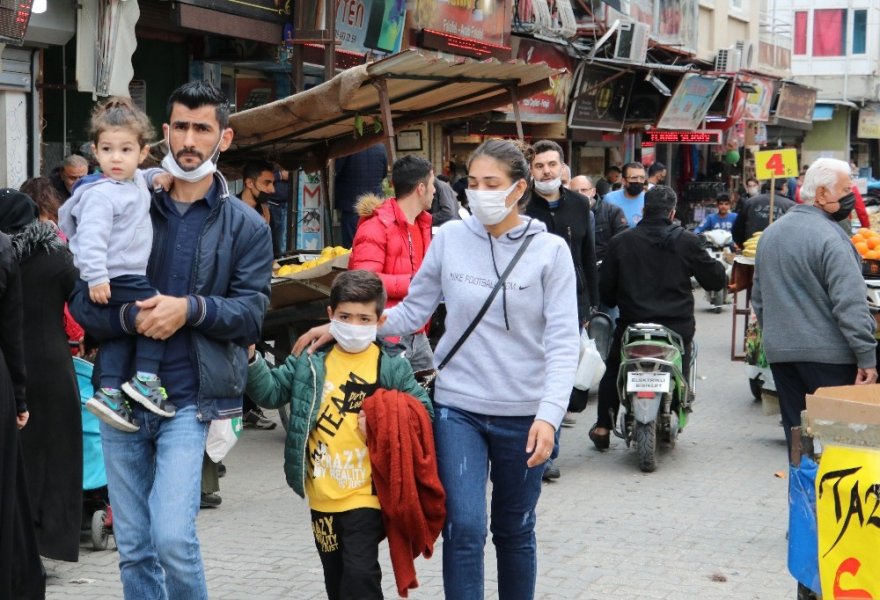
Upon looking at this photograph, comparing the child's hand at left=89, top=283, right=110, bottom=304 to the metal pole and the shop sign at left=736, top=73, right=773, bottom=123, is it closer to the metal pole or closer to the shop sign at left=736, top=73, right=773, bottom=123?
the metal pole

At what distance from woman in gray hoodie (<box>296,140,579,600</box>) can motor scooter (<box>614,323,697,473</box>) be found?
13.7ft

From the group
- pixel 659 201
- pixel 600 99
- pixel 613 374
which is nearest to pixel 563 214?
pixel 659 201

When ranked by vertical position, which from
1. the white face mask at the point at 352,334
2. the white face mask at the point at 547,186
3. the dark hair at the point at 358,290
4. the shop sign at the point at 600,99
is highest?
the shop sign at the point at 600,99

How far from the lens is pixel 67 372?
21.3 ft

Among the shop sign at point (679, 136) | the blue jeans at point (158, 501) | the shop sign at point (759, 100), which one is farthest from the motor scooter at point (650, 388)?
the shop sign at point (759, 100)

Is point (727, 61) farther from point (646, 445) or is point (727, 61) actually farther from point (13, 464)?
point (13, 464)

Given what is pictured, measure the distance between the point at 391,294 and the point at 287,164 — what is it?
3.53m

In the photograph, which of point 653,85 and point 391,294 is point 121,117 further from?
point 653,85

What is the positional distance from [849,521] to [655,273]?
4909 mm

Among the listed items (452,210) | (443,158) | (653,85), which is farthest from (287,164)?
(653,85)

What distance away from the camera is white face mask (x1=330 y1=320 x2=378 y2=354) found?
194 inches

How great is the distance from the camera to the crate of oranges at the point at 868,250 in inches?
369

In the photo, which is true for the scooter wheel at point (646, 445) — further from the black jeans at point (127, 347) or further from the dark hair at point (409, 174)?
the black jeans at point (127, 347)

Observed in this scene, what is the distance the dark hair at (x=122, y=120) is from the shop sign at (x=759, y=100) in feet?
92.4
